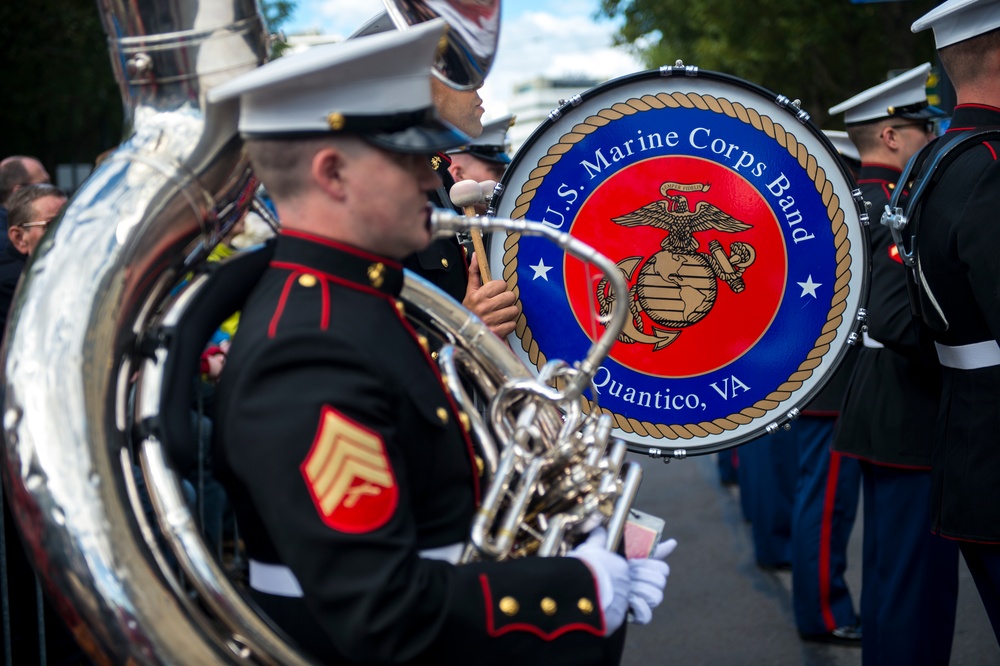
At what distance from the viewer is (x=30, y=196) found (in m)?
4.56

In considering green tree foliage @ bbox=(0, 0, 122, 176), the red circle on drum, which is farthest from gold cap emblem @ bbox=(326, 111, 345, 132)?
green tree foliage @ bbox=(0, 0, 122, 176)

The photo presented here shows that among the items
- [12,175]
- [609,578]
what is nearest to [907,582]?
[609,578]

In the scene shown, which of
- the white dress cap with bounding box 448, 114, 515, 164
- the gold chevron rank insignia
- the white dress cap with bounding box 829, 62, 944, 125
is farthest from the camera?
the white dress cap with bounding box 448, 114, 515, 164

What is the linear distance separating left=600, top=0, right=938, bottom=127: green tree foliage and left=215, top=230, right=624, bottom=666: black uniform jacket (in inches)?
600

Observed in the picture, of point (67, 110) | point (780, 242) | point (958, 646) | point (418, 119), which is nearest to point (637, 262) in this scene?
point (780, 242)

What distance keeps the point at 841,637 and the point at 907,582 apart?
41.3 inches

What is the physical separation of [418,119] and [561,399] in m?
0.52

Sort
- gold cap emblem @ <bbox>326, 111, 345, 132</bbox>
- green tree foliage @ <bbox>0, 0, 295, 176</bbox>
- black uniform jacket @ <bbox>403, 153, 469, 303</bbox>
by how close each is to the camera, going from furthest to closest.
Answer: green tree foliage @ <bbox>0, 0, 295, 176</bbox> → black uniform jacket @ <bbox>403, 153, 469, 303</bbox> → gold cap emblem @ <bbox>326, 111, 345, 132</bbox>

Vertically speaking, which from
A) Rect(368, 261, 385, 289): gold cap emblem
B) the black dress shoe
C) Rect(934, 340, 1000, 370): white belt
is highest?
Rect(368, 261, 385, 289): gold cap emblem

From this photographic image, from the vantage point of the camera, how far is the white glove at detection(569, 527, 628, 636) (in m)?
1.77

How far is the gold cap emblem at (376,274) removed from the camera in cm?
179

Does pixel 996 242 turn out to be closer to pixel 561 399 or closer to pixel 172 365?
pixel 561 399

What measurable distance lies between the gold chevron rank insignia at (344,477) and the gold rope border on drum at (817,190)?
1.15m

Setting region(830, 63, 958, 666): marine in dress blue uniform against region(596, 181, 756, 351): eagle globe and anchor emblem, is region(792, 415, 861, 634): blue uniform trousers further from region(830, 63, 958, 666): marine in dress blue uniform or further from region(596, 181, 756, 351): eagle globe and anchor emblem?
region(596, 181, 756, 351): eagle globe and anchor emblem
